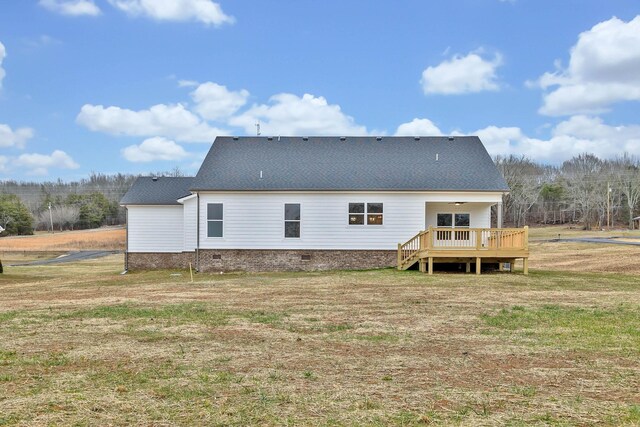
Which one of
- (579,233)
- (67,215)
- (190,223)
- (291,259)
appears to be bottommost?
(291,259)

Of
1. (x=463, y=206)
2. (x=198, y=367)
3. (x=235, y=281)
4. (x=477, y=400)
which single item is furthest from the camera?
(x=463, y=206)

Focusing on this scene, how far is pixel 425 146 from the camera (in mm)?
26078

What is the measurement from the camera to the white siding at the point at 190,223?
24906 mm

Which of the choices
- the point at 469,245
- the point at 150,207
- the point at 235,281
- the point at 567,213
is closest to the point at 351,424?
the point at 235,281

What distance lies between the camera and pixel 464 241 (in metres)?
22.6

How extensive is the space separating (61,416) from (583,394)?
486 cm

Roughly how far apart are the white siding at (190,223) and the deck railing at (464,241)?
30.2 ft

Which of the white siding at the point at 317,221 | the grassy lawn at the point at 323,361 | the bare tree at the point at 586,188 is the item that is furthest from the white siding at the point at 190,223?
the bare tree at the point at 586,188

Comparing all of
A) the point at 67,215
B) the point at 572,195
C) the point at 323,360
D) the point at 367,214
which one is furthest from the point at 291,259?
the point at 67,215

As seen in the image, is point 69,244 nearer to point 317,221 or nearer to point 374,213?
point 317,221

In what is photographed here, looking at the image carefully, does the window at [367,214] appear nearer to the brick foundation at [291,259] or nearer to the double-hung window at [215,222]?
the brick foundation at [291,259]

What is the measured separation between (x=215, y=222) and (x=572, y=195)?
2875 inches

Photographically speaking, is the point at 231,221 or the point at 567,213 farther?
the point at 567,213

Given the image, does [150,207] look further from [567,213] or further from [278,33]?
[567,213]
